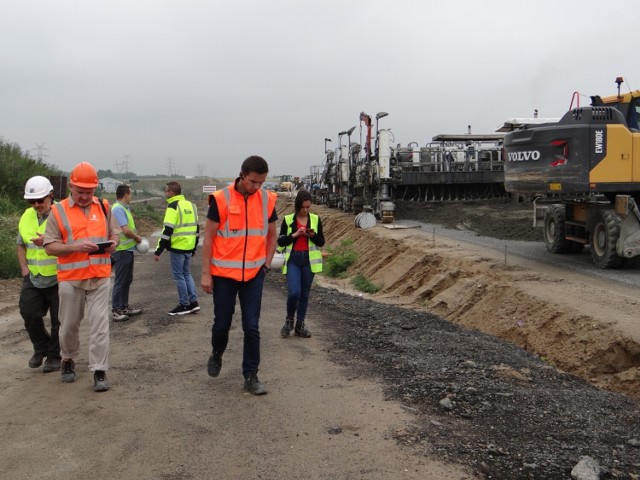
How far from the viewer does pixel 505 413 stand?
183 inches

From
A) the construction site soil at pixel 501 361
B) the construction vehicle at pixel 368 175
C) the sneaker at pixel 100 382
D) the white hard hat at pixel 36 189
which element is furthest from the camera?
the construction vehicle at pixel 368 175

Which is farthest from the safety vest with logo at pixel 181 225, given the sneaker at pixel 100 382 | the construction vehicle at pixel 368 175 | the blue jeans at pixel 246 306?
the construction vehicle at pixel 368 175

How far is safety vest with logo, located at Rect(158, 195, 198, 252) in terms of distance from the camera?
27.9 feet

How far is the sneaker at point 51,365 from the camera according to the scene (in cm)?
603

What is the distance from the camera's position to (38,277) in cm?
604

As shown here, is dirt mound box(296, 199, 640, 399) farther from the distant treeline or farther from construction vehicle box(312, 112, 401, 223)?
the distant treeline

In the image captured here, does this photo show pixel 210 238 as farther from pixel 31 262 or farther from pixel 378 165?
pixel 378 165

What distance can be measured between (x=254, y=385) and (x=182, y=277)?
368 centimetres

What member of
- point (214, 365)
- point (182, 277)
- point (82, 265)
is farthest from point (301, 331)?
point (82, 265)

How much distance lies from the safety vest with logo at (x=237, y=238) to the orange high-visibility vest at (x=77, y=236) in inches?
42.5

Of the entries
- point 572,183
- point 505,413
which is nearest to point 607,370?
point 505,413

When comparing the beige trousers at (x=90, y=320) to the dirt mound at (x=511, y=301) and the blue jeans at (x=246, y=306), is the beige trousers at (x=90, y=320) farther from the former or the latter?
the dirt mound at (x=511, y=301)

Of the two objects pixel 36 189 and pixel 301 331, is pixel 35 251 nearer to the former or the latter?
pixel 36 189

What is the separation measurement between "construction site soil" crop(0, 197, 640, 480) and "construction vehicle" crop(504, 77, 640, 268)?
50.9 inches
